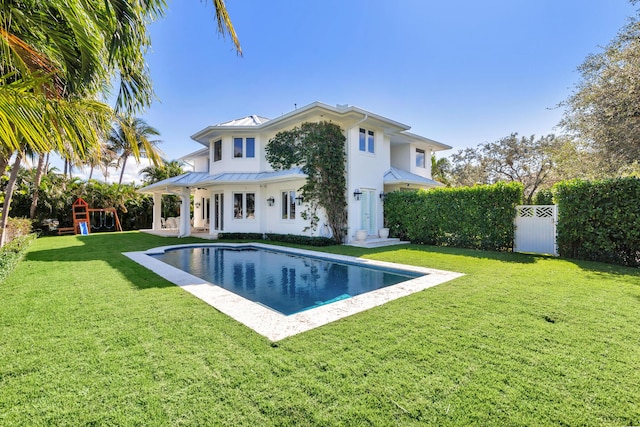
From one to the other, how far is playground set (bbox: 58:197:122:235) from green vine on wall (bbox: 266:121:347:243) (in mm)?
19663

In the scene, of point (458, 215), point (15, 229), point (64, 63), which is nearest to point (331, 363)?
point (64, 63)

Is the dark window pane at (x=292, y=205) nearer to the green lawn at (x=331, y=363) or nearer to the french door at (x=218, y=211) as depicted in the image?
the french door at (x=218, y=211)

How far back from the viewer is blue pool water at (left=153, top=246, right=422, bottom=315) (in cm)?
761

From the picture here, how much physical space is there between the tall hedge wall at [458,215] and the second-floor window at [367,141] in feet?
10.7

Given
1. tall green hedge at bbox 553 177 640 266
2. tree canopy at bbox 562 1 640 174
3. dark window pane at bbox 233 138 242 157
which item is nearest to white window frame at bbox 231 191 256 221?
dark window pane at bbox 233 138 242 157

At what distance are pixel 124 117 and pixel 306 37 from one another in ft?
39.1

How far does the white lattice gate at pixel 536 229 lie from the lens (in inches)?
510

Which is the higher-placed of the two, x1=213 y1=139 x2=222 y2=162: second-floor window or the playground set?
x1=213 y1=139 x2=222 y2=162: second-floor window

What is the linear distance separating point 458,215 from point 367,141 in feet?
22.7

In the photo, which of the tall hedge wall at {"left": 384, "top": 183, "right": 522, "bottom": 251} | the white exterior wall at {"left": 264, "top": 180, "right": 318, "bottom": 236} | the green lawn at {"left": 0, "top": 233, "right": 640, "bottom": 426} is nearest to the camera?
the green lawn at {"left": 0, "top": 233, "right": 640, "bottom": 426}

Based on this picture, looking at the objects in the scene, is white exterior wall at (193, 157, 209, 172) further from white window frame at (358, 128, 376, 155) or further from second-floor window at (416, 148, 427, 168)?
second-floor window at (416, 148, 427, 168)

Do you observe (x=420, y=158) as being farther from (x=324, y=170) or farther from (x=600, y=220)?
(x=600, y=220)

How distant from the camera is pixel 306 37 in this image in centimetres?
1563

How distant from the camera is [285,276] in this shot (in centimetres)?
1005
